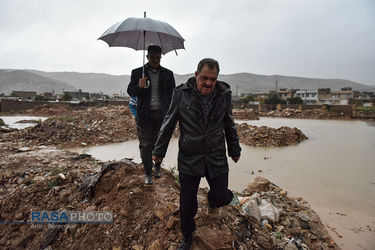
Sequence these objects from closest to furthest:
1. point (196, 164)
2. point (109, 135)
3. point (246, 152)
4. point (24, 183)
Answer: point (196, 164), point (24, 183), point (246, 152), point (109, 135)

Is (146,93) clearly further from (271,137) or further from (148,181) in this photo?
(271,137)

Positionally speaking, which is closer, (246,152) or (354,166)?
(354,166)

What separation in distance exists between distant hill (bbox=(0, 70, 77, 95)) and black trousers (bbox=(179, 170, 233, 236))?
340ft

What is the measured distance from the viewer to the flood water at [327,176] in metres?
3.13

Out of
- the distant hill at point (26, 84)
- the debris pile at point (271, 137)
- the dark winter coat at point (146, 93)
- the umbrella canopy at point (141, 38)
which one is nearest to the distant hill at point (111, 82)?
the distant hill at point (26, 84)

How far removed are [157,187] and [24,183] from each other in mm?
2166

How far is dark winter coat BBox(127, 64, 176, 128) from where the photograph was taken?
245 cm

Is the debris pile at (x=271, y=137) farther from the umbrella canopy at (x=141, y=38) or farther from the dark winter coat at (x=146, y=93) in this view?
the dark winter coat at (x=146, y=93)

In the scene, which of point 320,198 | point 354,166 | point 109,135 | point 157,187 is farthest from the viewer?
point 109,135

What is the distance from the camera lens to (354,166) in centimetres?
604

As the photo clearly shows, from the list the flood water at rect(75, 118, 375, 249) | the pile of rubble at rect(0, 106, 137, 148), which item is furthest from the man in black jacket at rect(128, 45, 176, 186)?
the pile of rubble at rect(0, 106, 137, 148)

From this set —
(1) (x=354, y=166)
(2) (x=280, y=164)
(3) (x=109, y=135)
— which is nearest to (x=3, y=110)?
(3) (x=109, y=135)

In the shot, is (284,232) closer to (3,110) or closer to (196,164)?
(196,164)

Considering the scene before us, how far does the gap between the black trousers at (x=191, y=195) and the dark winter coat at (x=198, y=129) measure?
0.07m
